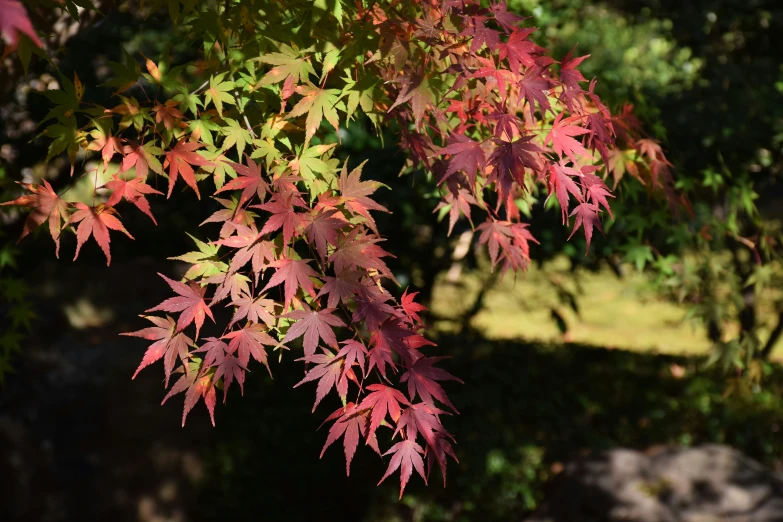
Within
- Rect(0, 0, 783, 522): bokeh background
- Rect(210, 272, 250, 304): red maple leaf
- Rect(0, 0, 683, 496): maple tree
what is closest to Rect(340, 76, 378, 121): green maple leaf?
Rect(0, 0, 683, 496): maple tree

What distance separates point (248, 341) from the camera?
1900 millimetres

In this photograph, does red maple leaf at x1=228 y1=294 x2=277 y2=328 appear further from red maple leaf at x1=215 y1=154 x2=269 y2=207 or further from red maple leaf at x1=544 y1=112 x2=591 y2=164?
red maple leaf at x1=544 y1=112 x2=591 y2=164

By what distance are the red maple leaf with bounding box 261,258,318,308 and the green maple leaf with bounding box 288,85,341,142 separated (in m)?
0.37

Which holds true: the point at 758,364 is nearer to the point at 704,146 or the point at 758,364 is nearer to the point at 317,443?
the point at 704,146

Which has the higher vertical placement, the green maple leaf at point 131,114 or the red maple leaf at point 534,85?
the red maple leaf at point 534,85

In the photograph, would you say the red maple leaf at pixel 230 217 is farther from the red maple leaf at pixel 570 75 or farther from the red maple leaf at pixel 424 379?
the red maple leaf at pixel 570 75

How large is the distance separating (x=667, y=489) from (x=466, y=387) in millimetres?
2058

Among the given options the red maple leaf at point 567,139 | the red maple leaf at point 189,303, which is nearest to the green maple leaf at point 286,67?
the red maple leaf at point 189,303

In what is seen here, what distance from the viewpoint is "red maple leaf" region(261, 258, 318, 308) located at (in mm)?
1812

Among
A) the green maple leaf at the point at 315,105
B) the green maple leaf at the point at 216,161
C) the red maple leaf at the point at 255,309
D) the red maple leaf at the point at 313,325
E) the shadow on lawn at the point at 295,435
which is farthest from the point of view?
the shadow on lawn at the point at 295,435

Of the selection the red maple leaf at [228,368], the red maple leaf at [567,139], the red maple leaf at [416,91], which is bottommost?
the red maple leaf at [228,368]

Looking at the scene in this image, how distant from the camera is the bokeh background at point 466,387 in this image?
4676 millimetres

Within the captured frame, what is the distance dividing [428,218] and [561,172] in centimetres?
332

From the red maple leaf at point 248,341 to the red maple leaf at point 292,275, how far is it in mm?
134
